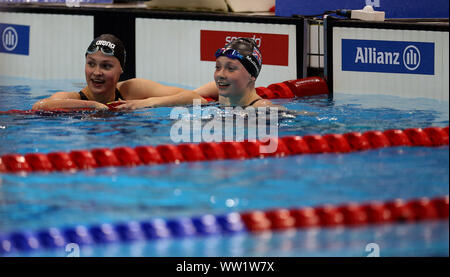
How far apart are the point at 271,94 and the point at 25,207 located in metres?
3.54

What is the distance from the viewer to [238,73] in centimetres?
524

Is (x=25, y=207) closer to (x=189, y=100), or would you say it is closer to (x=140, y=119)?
(x=140, y=119)

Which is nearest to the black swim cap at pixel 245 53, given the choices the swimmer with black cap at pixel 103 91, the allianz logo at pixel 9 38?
the swimmer with black cap at pixel 103 91

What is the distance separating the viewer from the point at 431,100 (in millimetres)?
5992

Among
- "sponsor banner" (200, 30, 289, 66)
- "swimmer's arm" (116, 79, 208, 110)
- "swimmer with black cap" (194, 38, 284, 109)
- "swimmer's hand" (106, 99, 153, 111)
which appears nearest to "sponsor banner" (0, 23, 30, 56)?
"sponsor banner" (200, 30, 289, 66)

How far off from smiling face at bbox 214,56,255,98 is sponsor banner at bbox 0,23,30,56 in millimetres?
3585

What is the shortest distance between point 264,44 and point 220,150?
2953 millimetres

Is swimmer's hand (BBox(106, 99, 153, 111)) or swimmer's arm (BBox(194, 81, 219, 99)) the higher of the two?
swimmer's arm (BBox(194, 81, 219, 99))

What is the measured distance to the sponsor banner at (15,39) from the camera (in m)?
8.05

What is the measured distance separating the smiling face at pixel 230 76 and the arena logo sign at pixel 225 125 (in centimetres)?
16

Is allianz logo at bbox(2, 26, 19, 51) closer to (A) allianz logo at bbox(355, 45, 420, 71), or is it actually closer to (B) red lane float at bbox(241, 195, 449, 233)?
(A) allianz logo at bbox(355, 45, 420, 71)

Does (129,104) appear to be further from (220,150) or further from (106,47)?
(220,150)

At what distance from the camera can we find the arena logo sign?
4.51m
